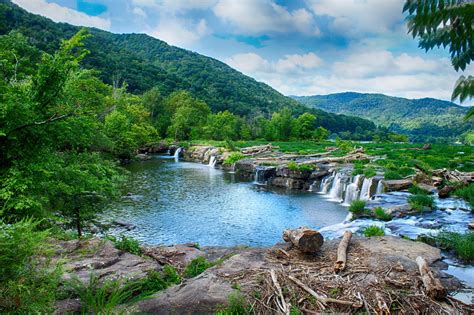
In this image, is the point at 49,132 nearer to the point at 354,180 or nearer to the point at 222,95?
the point at 354,180

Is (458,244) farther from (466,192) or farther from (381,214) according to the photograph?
(466,192)

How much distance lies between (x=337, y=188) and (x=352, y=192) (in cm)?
172

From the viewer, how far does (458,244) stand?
830 cm

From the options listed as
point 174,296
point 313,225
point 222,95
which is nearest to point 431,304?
point 174,296

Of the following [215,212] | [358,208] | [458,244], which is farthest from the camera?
[215,212]

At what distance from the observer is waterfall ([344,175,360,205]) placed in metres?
19.8

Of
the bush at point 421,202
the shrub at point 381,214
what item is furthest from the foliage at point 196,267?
the bush at point 421,202

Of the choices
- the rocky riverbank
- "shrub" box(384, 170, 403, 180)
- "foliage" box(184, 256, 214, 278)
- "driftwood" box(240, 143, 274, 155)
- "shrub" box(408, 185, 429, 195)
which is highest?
"driftwood" box(240, 143, 274, 155)

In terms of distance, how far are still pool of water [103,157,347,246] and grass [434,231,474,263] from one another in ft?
20.2

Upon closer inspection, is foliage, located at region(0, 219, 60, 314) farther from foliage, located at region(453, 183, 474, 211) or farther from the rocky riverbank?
foliage, located at region(453, 183, 474, 211)

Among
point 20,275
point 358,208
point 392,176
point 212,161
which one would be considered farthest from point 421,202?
point 212,161

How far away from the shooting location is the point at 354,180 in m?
20.9

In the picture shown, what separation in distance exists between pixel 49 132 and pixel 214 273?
5339mm

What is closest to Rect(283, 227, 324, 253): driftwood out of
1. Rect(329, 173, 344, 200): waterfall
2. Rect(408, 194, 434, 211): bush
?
Rect(408, 194, 434, 211): bush
